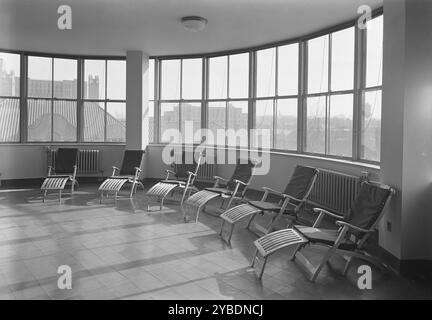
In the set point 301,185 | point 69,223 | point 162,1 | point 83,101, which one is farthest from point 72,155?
point 301,185

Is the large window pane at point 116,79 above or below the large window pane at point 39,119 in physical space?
above

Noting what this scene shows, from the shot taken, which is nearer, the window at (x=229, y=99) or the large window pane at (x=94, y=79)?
the window at (x=229, y=99)

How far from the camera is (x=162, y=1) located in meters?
6.05

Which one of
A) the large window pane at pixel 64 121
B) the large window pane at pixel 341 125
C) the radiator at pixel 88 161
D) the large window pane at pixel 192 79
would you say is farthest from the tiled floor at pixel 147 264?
the large window pane at pixel 192 79

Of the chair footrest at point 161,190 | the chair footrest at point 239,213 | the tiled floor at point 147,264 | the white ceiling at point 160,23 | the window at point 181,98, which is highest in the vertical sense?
the white ceiling at point 160,23

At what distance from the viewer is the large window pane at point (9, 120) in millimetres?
9669

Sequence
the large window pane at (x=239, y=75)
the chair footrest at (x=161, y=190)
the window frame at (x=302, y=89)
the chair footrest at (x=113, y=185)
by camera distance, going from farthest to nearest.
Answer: the large window pane at (x=239, y=75), the chair footrest at (x=113, y=185), the chair footrest at (x=161, y=190), the window frame at (x=302, y=89)

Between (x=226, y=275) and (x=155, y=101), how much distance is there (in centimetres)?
703

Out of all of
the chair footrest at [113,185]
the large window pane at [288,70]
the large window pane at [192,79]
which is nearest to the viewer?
the chair footrest at [113,185]

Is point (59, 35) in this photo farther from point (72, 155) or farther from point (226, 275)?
point (226, 275)

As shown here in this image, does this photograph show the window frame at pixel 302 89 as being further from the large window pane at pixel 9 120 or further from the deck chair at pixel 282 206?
the large window pane at pixel 9 120

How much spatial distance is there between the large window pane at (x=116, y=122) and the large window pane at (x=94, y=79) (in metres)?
0.38

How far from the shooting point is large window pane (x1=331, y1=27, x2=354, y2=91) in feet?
21.4

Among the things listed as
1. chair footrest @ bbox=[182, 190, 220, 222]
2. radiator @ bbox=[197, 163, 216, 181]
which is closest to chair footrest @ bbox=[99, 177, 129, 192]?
chair footrest @ bbox=[182, 190, 220, 222]
